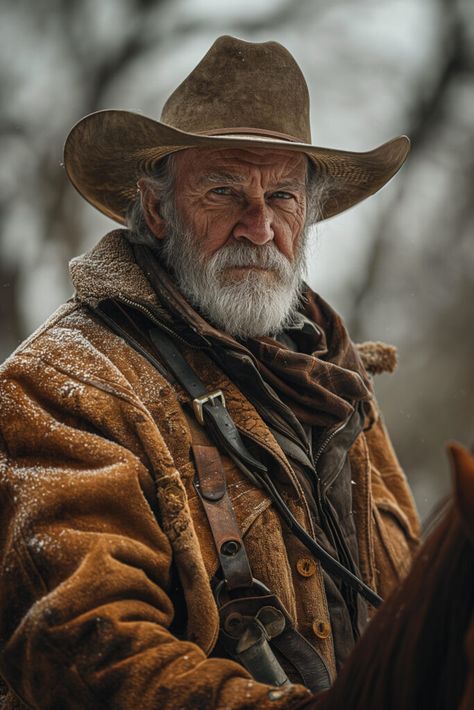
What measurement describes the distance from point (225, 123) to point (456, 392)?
770 cm

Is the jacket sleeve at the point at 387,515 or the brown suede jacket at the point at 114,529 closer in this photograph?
the brown suede jacket at the point at 114,529

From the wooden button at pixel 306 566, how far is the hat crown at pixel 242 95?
136cm

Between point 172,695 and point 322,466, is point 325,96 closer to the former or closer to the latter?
point 322,466

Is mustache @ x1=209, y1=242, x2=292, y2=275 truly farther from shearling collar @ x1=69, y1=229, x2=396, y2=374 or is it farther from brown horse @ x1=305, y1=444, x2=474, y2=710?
brown horse @ x1=305, y1=444, x2=474, y2=710

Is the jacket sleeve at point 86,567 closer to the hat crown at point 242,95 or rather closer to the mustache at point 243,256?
the mustache at point 243,256

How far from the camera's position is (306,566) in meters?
2.99

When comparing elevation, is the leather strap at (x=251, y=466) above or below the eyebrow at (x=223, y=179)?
below

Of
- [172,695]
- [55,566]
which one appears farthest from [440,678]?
[55,566]

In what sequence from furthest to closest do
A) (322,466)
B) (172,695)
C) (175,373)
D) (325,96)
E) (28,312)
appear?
(325,96)
(28,312)
(322,466)
(175,373)
(172,695)

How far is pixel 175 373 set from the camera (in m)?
3.08

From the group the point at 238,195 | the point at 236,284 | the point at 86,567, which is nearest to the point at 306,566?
the point at 86,567

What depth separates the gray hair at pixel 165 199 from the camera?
3498 mm

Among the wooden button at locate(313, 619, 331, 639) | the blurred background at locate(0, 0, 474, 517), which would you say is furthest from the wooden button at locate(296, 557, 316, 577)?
the blurred background at locate(0, 0, 474, 517)

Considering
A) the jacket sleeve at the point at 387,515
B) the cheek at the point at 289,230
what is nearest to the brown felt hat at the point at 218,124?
the cheek at the point at 289,230
